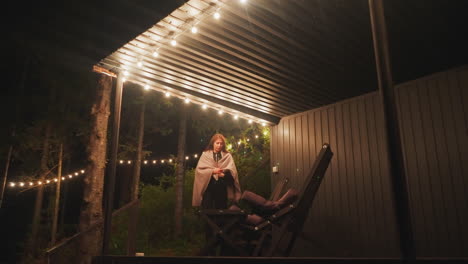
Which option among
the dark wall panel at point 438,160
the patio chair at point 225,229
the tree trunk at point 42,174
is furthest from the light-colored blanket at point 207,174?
the tree trunk at point 42,174

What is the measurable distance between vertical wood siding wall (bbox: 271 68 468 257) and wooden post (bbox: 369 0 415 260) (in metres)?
2.32

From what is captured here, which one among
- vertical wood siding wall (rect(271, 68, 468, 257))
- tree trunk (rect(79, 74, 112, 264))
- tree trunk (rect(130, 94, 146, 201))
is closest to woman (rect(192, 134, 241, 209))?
vertical wood siding wall (rect(271, 68, 468, 257))

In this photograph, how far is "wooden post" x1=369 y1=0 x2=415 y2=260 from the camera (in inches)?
76.7

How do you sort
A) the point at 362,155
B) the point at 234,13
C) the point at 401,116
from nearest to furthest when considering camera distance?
the point at 234,13
the point at 401,116
the point at 362,155

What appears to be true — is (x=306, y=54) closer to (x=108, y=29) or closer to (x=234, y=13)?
(x=234, y=13)

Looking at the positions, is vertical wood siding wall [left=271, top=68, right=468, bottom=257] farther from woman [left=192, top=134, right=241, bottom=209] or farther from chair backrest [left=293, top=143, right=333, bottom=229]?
woman [left=192, top=134, right=241, bottom=209]

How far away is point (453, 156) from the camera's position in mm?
4309

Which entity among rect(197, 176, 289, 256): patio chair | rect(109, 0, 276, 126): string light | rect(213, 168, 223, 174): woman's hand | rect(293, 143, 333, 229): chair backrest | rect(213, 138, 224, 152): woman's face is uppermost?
rect(109, 0, 276, 126): string light

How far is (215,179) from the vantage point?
4844 mm

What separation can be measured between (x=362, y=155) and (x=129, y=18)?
4.09m

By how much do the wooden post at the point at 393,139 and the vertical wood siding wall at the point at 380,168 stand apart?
2325 mm

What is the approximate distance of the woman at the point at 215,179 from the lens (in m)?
4.71

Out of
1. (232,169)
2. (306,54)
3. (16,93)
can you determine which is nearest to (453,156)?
(306,54)

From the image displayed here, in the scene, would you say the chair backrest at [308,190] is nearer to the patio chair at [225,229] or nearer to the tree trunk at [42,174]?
the patio chair at [225,229]
